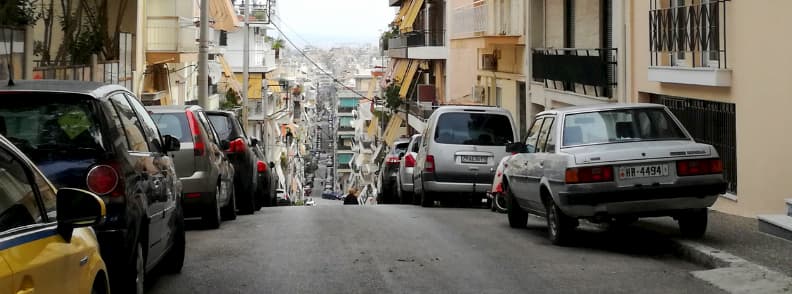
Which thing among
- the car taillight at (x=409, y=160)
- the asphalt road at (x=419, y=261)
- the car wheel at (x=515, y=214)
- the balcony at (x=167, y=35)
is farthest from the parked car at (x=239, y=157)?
the balcony at (x=167, y=35)

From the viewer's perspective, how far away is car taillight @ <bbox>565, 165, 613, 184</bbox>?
11273mm

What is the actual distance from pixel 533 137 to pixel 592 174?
2585mm

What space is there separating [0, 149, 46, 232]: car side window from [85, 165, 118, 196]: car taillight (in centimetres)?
208

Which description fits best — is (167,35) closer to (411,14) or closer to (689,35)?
(689,35)

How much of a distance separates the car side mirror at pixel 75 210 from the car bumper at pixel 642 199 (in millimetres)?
6962

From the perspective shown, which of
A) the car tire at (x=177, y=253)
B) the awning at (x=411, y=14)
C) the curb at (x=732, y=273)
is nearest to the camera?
the curb at (x=732, y=273)

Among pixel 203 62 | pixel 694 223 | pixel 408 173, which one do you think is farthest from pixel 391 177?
pixel 694 223

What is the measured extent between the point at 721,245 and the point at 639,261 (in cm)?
97

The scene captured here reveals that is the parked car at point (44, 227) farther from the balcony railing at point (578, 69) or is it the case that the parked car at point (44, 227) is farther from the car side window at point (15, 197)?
the balcony railing at point (578, 69)

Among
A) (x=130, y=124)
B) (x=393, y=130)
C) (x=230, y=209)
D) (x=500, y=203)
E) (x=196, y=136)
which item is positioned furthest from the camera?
(x=393, y=130)

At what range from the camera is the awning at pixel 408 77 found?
59.6 metres

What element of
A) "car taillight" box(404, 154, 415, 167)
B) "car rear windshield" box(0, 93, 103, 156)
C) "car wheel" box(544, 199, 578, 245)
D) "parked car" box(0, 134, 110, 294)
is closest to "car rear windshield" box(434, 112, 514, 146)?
"car taillight" box(404, 154, 415, 167)

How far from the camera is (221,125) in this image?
1906 centimetres

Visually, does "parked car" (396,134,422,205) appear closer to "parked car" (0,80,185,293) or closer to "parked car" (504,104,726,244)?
"parked car" (504,104,726,244)
